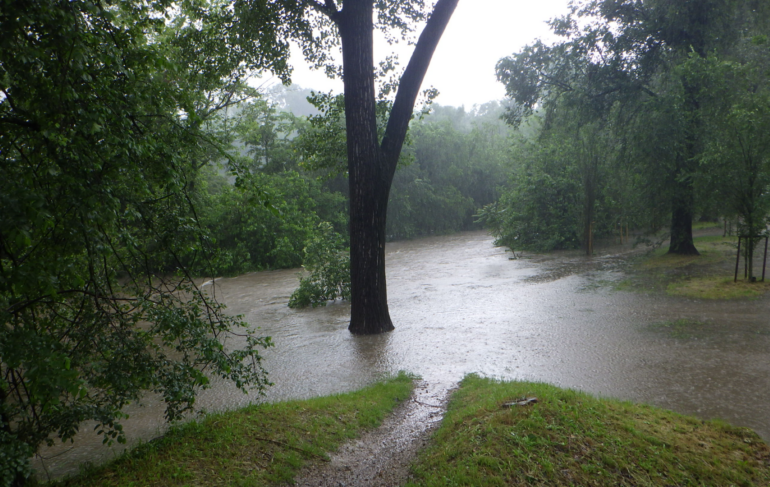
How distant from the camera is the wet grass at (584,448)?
150 inches

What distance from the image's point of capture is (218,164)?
1614cm

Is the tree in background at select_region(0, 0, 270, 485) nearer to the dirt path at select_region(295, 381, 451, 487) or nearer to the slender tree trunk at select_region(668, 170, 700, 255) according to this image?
the dirt path at select_region(295, 381, 451, 487)

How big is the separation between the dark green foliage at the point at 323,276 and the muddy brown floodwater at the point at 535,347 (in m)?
0.38

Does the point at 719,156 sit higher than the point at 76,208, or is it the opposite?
the point at 719,156

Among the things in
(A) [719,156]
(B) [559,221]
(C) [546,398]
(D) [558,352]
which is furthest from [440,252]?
(C) [546,398]

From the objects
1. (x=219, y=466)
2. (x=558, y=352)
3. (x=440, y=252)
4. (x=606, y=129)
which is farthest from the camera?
(x=440, y=252)

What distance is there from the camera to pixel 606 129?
1797 centimetres

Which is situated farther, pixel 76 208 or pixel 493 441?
pixel 493 441

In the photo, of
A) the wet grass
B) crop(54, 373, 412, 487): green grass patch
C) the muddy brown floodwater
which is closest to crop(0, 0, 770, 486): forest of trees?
crop(54, 373, 412, 487): green grass patch

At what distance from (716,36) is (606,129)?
3.97m

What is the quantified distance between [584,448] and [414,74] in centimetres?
681

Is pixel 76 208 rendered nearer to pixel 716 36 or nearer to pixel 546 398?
pixel 546 398

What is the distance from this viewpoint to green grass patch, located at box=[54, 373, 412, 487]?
373 cm

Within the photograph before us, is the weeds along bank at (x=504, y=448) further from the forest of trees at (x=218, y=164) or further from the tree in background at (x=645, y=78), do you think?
the tree in background at (x=645, y=78)
